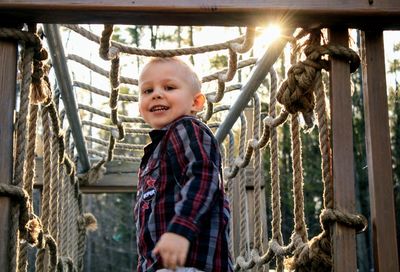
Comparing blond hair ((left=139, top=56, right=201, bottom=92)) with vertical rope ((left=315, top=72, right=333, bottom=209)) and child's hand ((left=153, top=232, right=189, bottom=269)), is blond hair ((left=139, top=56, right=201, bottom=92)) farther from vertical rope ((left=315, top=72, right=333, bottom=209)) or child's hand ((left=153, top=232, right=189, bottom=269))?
child's hand ((left=153, top=232, right=189, bottom=269))

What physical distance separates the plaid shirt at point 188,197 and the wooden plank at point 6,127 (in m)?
0.25

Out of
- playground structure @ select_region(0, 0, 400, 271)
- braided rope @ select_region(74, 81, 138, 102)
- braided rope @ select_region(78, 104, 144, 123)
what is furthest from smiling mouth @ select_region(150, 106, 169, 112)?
braided rope @ select_region(78, 104, 144, 123)

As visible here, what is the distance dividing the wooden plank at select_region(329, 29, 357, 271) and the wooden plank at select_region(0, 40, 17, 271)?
0.57 metres

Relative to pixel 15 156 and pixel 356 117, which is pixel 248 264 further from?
pixel 356 117

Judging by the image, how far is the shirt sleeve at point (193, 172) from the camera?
106 cm

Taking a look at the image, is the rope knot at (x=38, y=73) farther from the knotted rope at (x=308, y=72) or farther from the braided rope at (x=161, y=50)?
the knotted rope at (x=308, y=72)

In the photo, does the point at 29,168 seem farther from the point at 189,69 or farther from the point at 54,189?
the point at 54,189

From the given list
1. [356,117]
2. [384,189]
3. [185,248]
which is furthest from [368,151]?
[356,117]

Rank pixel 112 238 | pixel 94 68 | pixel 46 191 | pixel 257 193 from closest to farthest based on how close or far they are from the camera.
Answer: pixel 46 191 < pixel 94 68 < pixel 257 193 < pixel 112 238

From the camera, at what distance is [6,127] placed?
114 cm

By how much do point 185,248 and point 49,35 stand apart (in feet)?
3.36

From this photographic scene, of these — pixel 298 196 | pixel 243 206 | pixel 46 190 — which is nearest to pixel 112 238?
pixel 243 206

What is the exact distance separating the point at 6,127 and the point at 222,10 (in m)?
0.44

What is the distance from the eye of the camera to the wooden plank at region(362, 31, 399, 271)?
1097mm
